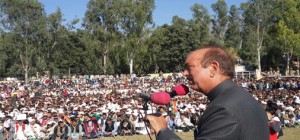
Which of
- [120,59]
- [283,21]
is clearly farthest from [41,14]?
[283,21]

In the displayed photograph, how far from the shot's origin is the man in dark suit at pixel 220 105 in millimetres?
1597

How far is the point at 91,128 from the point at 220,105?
40.6ft

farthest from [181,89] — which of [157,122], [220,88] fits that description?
[220,88]

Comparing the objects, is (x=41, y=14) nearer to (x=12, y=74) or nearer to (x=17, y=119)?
(x=12, y=74)

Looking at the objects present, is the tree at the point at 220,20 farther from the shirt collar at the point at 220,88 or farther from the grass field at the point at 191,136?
the shirt collar at the point at 220,88

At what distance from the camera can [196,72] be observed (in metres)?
1.83

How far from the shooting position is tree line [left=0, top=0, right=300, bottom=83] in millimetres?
49969

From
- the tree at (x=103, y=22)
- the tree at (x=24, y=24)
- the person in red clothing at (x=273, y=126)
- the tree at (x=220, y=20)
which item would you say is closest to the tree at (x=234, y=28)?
the tree at (x=220, y=20)

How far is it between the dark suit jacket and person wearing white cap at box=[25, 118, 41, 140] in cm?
1193

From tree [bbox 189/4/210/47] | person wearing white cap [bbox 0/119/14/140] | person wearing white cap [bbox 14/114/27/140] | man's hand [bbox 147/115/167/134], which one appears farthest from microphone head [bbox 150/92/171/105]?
tree [bbox 189/4/210/47]

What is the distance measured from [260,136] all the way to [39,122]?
1322cm

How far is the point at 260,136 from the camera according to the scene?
1725mm

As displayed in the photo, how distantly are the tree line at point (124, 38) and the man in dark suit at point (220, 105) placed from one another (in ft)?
148

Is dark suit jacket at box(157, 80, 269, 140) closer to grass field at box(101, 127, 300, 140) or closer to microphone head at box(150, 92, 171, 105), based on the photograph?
microphone head at box(150, 92, 171, 105)
